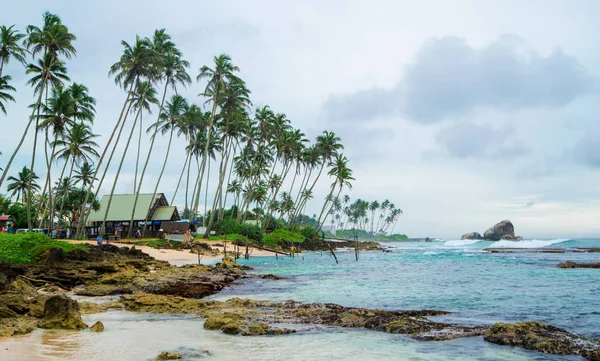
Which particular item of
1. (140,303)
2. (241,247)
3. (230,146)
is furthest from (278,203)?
(140,303)

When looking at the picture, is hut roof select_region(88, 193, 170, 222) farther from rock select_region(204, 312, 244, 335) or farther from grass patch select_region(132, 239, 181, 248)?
rock select_region(204, 312, 244, 335)

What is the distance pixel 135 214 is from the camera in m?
56.1

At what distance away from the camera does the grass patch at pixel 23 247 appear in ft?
65.4

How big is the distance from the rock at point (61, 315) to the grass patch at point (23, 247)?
1141 cm

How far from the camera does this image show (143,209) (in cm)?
5619

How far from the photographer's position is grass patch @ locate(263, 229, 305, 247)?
62.2m

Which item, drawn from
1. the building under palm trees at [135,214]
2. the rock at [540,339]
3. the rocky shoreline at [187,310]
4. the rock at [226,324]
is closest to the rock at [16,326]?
the rocky shoreline at [187,310]

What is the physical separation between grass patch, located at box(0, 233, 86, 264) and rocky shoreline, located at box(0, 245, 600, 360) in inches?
28.6

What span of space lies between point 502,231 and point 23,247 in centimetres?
12922

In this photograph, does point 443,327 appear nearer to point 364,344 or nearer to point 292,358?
point 364,344

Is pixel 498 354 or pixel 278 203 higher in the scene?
pixel 278 203

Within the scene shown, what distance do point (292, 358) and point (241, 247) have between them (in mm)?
45748

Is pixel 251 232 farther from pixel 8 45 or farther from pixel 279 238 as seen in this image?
pixel 8 45

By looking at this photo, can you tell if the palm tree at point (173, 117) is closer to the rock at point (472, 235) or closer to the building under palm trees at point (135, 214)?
the building under palm trees at point (135, 214)
